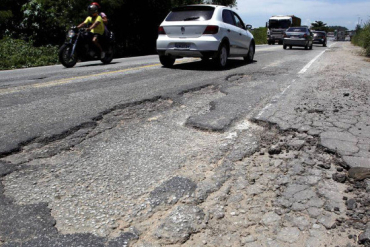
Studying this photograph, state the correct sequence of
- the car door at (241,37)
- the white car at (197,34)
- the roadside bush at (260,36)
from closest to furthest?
the white car at (197,34)
the car door at (241,37)
the roadside bush at (260,36)

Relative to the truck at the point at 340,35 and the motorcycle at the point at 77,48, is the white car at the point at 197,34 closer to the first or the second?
the motorcycle at the point at 77,48

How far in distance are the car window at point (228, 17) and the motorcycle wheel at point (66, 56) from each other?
4.42 m

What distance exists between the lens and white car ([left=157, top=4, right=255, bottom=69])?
8.31 metres

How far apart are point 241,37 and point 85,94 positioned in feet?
20.7

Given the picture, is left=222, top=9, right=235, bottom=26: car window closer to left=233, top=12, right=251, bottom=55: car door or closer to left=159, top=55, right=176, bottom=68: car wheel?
left=233, top=12, right=251, bottom=55: car door

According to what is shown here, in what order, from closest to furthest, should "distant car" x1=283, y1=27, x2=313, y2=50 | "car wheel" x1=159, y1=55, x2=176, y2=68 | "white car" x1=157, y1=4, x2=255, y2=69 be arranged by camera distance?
1. "white car" x1=157, y1=4, x2=255, y2=69
2. "car wheel" x1=159, y1=55, x2=176, y2=68
3. "distant car" x1=283, y1=27, x2=313, y2=50

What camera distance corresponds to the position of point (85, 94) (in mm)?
5238

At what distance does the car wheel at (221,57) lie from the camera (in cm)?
858

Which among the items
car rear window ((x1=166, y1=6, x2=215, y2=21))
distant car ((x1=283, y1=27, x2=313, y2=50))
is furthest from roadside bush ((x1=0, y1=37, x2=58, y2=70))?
distant car ((x1=283, y1=27, x2=313, y2=50))

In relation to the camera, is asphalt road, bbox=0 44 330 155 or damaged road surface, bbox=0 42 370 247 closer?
damaged road surface, bbox=0 42 370 247

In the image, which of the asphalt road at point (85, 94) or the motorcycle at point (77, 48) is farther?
the motorcycle at point (77, 48)

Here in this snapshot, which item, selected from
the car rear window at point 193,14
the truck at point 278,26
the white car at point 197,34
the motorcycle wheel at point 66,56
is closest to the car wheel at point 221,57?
the white car at point 197,34

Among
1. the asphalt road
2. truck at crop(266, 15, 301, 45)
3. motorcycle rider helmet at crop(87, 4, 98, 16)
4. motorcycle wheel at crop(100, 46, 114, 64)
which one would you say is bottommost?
the asphalt road

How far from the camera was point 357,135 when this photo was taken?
3494mm
